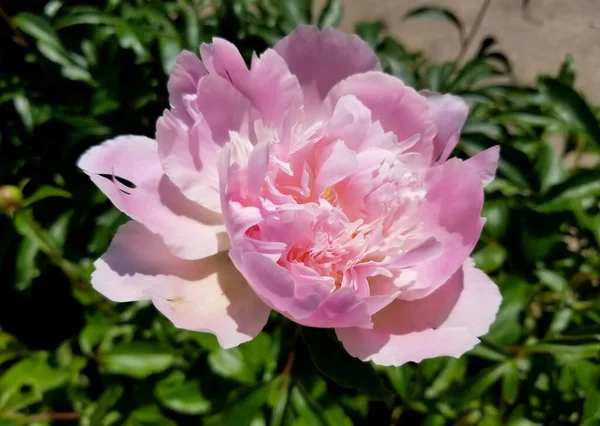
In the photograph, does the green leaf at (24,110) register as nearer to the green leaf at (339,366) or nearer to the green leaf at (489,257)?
the green leaf at (339,366)

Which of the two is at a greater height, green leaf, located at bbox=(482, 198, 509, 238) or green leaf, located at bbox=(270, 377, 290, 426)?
green leaf, located at bbox=(482, 198, 509, 238)

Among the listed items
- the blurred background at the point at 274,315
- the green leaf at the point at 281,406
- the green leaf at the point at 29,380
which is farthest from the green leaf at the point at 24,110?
the green leaf at the point at 281,406

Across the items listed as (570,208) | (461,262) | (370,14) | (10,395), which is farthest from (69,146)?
(370,14)

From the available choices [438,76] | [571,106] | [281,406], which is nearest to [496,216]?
[571,106]

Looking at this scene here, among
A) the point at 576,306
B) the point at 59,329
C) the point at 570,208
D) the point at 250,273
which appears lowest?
the point at 59,329

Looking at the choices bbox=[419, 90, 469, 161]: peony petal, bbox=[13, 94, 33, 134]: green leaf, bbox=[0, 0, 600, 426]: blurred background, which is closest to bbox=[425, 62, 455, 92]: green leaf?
bbox=[0, 0, 600, 426]: blurred background

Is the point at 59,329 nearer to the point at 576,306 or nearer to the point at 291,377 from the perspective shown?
the point at 291,377

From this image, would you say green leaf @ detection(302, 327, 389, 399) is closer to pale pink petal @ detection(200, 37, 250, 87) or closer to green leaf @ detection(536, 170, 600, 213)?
pale pink petal @ detection(200, 37, 250, 87)
